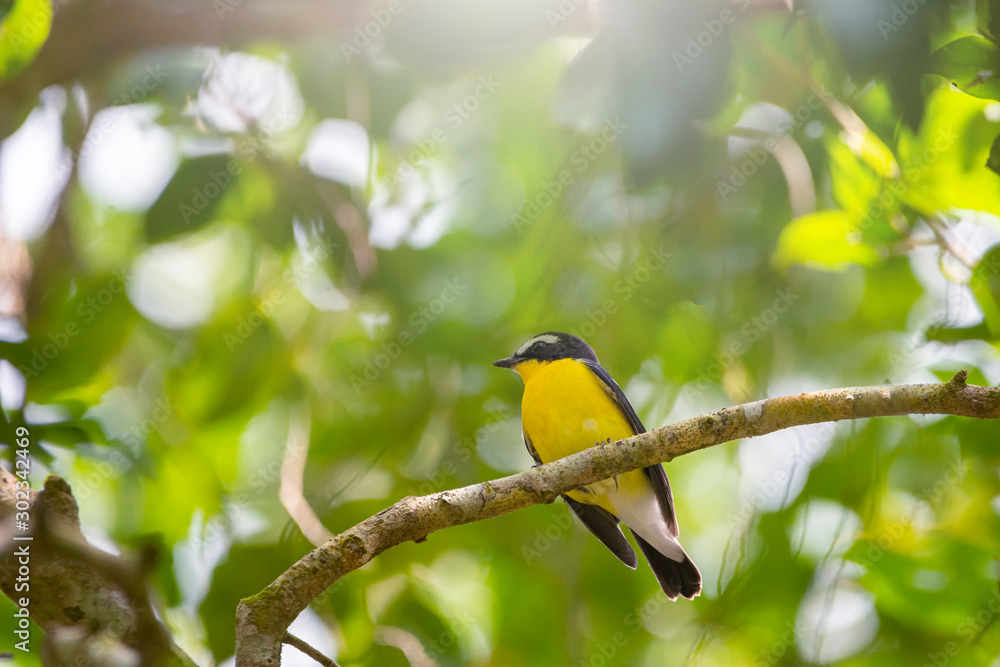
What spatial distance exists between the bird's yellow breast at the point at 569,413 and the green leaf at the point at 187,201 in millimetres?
2164

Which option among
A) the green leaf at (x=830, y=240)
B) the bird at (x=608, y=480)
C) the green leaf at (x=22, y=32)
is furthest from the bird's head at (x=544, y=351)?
the green leaf at (x=22, y=32)

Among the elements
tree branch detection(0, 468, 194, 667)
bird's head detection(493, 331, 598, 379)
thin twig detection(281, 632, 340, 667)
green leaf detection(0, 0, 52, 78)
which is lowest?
bird's head detection(493, 331, 598, 379)

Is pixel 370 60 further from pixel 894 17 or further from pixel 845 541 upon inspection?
pixel 845 541

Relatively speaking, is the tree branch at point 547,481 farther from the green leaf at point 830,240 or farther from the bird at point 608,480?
the green leaf at point 830,240

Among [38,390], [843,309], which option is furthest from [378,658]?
[843,309]

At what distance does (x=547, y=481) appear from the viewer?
106 inches

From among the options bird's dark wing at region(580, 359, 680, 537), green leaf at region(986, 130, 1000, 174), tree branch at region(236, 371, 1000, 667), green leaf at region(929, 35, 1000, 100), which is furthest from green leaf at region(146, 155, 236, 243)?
green leaf at region(986, 130, 1000, 174)

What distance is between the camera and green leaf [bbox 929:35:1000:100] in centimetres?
276

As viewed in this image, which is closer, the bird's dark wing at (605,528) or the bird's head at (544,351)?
the bird's dark wing at (605,528)

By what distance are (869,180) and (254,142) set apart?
12.1 feet

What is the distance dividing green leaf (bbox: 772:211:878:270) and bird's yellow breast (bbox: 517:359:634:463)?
53.8 inches

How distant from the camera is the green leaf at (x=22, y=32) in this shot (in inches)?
155

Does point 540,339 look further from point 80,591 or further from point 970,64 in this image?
point 80,591

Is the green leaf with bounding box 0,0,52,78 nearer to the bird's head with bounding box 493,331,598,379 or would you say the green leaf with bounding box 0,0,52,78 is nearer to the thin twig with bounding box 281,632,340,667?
the bird's head with bounding box 493,331,598,379
